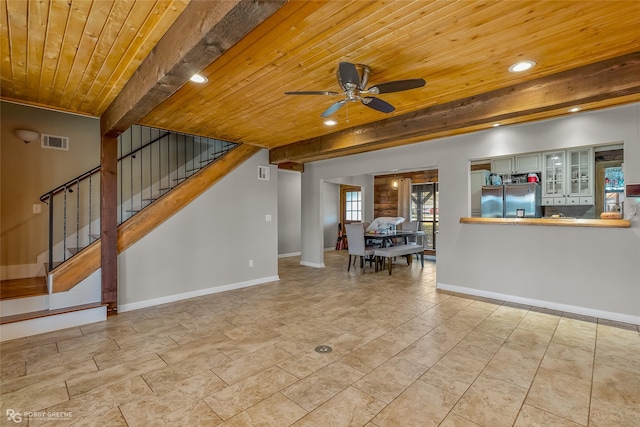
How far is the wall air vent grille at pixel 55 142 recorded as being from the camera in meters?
4.46

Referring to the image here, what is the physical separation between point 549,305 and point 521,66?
316cm

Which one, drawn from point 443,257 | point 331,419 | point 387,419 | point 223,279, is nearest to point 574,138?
point 443,257

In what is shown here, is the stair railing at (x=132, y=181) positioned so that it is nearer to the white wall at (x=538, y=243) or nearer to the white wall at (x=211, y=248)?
the white wall at (x=211, y=248)

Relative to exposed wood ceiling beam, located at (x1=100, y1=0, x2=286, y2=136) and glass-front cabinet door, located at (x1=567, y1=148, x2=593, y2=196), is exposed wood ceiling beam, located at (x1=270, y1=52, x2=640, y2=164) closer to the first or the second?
glass-front cabinet door, located at (x1=567, y1=148, x2=593, y2=196)

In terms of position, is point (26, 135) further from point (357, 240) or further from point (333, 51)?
point (357, 240)

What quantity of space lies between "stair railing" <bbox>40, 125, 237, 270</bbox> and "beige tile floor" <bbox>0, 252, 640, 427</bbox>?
1.89 metres

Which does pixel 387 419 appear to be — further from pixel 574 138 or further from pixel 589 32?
pixel 574 138

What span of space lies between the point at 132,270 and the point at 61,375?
1.80 metres

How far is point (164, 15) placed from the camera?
75.1 inches

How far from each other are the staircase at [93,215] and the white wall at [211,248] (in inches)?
7.6

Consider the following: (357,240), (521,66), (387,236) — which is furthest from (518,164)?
(521,66)

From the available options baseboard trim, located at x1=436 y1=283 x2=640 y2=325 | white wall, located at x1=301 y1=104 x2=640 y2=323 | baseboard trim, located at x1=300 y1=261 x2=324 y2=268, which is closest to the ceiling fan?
white wall, located at x1=301 y1=104 x2=640 y2=323

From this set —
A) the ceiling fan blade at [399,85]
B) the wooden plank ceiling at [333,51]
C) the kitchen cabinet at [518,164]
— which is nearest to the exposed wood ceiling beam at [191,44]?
the wooden plank ceiling at [333,51]

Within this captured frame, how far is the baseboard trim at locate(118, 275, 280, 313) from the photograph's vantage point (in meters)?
4.01
